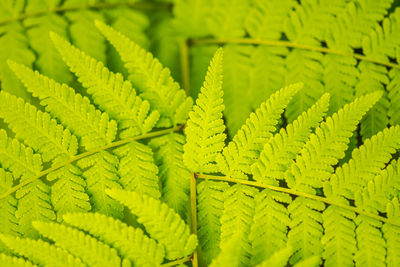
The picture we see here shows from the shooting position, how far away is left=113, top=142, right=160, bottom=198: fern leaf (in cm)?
139

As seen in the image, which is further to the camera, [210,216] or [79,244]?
[210,216]

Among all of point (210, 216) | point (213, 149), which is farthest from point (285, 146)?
point (210, 216)

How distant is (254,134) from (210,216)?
1.11ft

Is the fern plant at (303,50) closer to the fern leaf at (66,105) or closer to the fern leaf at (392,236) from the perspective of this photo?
the fern leaf at (392,236)

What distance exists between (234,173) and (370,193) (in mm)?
461

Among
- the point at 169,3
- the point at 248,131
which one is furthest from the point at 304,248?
the point at 169,3

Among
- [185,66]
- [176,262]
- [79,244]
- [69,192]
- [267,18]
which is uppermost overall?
[267,18]

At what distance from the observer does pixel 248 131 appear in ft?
4.37

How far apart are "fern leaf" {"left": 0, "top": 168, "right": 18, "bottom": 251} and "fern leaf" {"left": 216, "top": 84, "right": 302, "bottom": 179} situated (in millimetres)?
745

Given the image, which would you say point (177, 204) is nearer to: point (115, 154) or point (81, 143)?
point (115, 154)

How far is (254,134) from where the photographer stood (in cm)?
133

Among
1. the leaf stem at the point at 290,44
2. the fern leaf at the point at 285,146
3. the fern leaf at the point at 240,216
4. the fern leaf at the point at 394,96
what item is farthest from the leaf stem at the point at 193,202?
the fern leaf at the point at 394,96

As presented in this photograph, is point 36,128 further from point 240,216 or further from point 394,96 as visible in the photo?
point 394,96

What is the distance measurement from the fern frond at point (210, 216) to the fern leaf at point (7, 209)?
0.65 m
